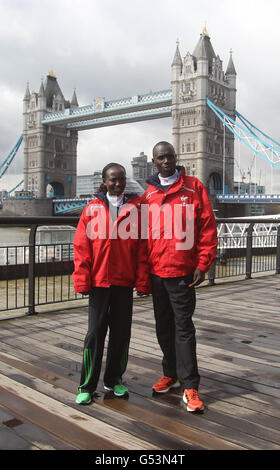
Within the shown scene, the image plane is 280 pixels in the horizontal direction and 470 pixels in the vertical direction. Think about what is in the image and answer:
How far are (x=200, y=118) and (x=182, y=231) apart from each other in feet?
190

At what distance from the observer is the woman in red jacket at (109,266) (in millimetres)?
2318

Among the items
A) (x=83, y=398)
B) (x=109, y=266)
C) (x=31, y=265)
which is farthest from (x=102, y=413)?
(x=31, y=265)

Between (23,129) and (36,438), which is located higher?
(23,129)

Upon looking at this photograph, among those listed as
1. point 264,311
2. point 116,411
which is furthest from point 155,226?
point 264,311

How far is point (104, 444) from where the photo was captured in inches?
74.5

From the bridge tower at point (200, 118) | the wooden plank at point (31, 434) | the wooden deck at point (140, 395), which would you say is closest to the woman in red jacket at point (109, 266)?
the wooden deck at point (140, 395)

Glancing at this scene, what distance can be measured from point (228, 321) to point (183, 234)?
82.6 inches

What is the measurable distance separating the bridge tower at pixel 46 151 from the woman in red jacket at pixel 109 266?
70.7 metres

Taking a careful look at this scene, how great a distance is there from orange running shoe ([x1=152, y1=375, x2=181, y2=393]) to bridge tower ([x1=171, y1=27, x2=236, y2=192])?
181ft

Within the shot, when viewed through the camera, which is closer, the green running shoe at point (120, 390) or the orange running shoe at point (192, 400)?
the orange running shoe at point (192, 400)

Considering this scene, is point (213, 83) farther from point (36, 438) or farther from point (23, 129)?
point (36, 438)

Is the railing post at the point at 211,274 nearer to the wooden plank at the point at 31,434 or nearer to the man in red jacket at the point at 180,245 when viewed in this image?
the man in red jacket at the point at 180,245

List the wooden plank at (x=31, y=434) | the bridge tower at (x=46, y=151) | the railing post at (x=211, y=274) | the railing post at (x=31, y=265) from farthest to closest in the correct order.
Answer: the bridge tower at (x=46, y=151)
the railing post at (x=211, y=274)
the railing post at (x=31, y=265)
the wooden plank at (x=31, y=434)

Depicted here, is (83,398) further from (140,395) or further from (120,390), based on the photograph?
(140,395)
